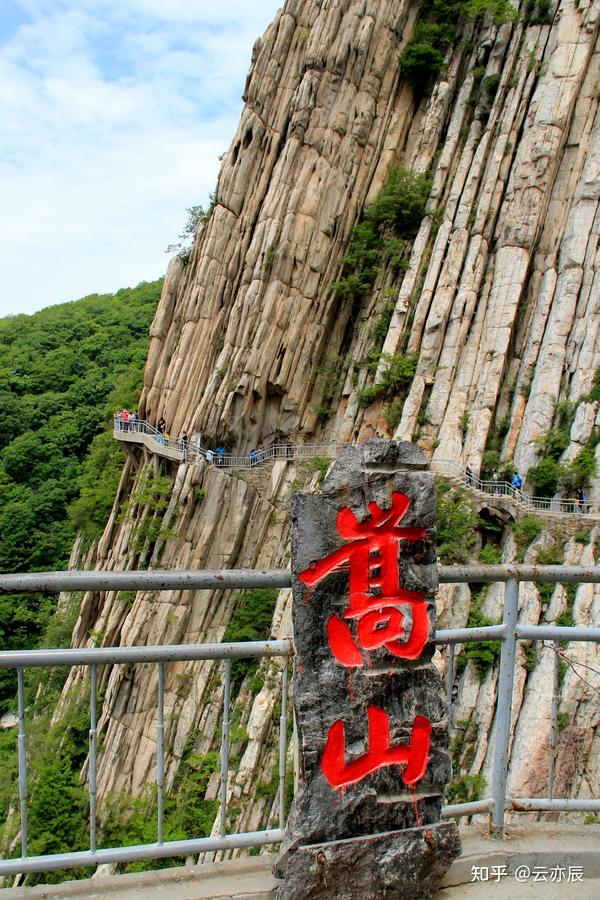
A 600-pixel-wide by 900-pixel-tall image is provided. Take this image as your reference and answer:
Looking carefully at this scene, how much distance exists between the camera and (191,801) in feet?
32.4

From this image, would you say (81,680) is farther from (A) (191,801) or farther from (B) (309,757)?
(B) (309,757)

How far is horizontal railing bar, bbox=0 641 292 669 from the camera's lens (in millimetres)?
2686

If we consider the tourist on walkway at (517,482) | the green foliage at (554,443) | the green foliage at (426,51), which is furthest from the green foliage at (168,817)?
the green foliage at (426,51)

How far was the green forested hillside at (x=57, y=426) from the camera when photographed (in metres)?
26.0

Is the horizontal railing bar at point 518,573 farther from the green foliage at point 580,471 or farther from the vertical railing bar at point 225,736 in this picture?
the green foliage at point 580,471

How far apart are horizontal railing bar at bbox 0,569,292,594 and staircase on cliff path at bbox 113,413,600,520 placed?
13572 millimetres

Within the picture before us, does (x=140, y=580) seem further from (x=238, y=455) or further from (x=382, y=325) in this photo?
(x=382, y=325)

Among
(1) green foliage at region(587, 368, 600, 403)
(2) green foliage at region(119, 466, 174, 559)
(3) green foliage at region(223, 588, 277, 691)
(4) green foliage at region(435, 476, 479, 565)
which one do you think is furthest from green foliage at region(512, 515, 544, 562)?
(2) green foliage at region(119, 466, 174, 559)

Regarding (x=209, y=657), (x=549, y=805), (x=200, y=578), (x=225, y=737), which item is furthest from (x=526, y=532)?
(x=200, y=578)

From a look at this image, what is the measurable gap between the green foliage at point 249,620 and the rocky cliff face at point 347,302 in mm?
577

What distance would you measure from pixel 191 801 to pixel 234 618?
24.4ft

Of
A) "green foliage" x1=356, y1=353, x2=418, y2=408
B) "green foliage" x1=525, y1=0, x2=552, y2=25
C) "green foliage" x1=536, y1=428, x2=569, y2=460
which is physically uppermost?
"green foliage" x1=525, y1=0, x2=552, y2=25

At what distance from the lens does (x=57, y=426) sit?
36375mm

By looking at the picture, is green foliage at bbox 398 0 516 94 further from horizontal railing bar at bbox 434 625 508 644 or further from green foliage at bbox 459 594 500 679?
horizontal railing bar at bbox 434 625 508 644
